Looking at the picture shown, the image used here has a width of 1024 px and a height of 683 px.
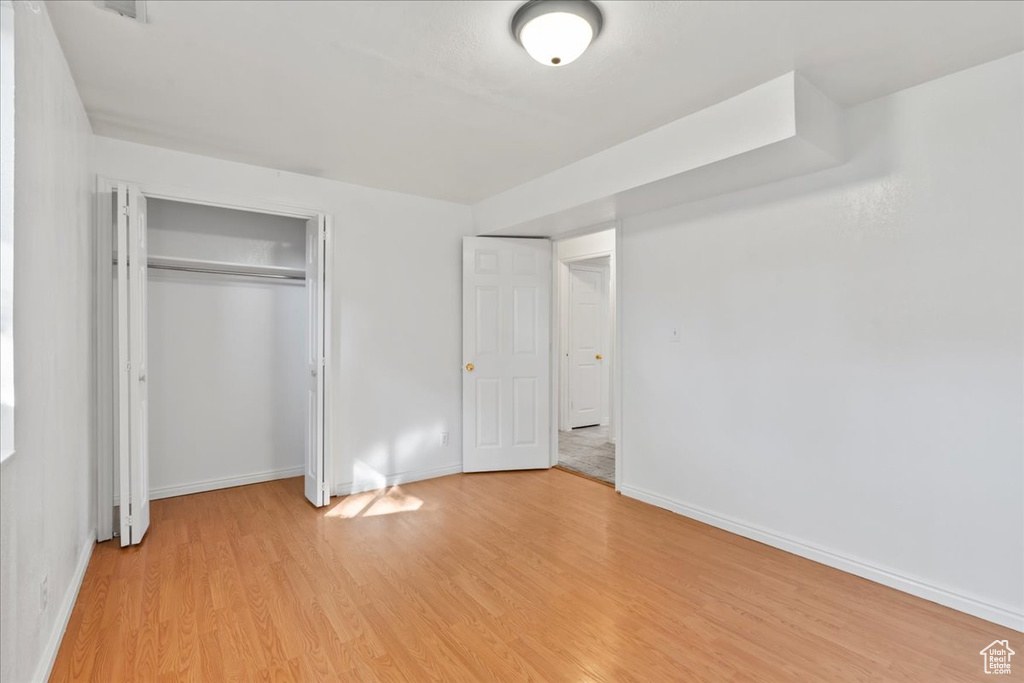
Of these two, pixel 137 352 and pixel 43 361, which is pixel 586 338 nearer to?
pixel 137 352

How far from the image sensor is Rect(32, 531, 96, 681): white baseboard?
1.77 meters

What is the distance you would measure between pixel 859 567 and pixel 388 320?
3.50m

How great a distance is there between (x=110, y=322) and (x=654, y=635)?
3.48 metres

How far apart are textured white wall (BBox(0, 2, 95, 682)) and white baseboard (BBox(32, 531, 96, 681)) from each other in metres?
0.01

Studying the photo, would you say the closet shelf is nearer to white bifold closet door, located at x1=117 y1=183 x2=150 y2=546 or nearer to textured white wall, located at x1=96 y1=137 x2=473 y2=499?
textured white wall, located at x1=96 y1=137 x2=473 y2=499

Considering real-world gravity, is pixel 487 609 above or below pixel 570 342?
below

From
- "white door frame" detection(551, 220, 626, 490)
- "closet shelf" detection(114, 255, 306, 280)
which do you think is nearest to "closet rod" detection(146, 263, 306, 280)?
"closet shelf" detection(114, 255, 306, 280)

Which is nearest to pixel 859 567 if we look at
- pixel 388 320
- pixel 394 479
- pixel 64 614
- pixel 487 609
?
pixel 487 609

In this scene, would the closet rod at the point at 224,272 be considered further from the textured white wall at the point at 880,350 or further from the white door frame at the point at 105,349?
the textured white wall at the point at 880,350

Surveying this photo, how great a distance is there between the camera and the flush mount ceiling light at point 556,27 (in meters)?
1.78

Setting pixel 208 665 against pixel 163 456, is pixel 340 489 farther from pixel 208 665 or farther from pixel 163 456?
pixel 208 665

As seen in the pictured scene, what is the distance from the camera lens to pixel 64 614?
208 centimetres

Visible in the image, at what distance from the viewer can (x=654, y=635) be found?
6.77ft

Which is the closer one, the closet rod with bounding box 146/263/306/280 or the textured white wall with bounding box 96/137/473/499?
the closet rod with bounding box 146/263/306/280
